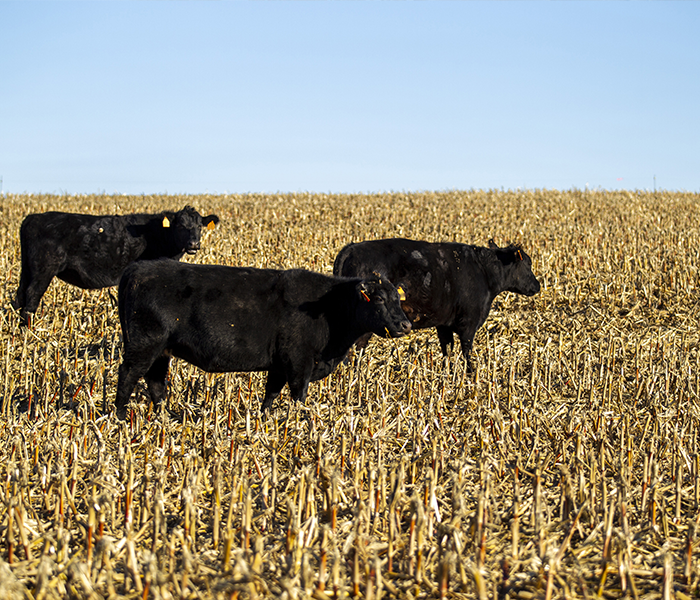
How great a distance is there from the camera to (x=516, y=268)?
9.09m

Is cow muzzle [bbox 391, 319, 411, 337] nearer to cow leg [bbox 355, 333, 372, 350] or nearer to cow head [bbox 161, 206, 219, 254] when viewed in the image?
cow leg [bbox 355, 333, 372, 350]

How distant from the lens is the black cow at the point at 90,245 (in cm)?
962

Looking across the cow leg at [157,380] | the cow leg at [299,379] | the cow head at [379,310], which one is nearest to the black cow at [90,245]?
the cow leg at [157,380]

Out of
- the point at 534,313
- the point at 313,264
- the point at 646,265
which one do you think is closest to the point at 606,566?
the point at 534,313

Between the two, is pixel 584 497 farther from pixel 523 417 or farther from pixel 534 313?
pixel 534 313

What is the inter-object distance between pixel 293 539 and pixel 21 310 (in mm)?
7556

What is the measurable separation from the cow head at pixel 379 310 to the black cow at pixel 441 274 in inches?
79.3

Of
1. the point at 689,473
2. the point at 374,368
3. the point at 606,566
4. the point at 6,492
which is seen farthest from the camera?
the point at 374,368

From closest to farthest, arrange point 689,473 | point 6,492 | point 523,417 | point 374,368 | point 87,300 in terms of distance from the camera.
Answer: point 6,492 < point 689,473 < point 523,417 < point 374,368 < point 87,300

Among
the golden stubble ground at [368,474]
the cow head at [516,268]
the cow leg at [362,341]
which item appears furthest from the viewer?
the cow head at [516,268]

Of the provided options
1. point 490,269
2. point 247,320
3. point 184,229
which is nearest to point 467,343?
point 490,269

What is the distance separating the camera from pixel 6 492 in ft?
13.0

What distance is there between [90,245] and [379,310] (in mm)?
5809

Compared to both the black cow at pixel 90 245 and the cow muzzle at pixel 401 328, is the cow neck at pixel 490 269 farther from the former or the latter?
the black cow at pixel 90 245
